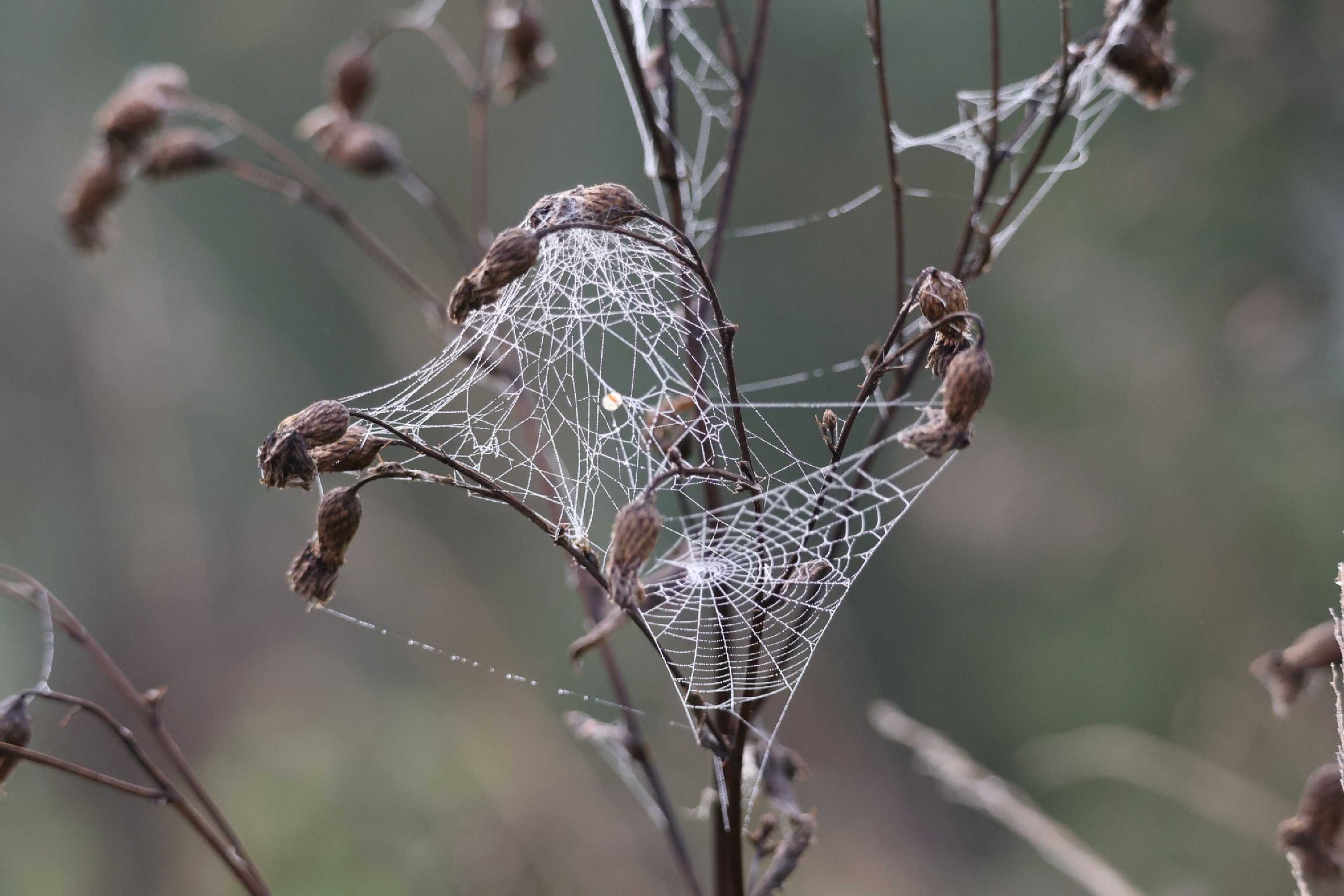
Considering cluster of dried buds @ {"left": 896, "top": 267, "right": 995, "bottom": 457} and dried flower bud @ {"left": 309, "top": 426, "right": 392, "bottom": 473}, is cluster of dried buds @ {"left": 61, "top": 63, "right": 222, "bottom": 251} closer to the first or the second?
dried flower bud @ {"left": 309, "top": 426, "right": 392, "bottom": 473}

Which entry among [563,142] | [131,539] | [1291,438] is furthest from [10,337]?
[1291,438]

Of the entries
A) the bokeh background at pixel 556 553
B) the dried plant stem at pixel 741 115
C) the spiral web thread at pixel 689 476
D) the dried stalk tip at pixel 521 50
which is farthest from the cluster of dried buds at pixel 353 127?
the bokeh background at pixel 556 553

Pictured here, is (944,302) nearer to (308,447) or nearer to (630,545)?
(630,545)

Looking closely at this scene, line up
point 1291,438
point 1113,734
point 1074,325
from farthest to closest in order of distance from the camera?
point 1074,325 < point 1113,734 < point 1291,438

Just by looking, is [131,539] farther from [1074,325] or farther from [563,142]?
[1074,325]

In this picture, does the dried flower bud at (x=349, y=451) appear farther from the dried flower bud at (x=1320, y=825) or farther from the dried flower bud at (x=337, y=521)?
the dried flower bud at (x=1320, y=825)
